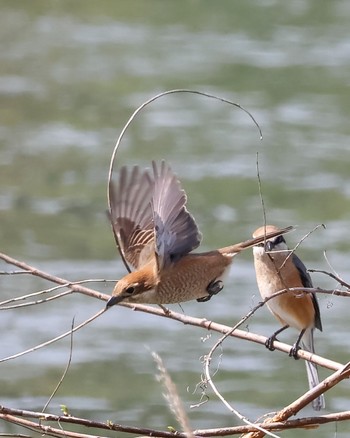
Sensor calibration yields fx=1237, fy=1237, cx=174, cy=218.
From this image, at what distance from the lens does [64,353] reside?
8.41 meters

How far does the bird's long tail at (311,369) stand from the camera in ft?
15.9

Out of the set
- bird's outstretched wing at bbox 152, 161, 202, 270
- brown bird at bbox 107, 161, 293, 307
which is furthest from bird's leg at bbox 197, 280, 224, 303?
bird's outstretched wing at bbox 152, 161, 202, 270

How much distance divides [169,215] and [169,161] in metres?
7.25

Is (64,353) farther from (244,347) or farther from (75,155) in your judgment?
(75,155)

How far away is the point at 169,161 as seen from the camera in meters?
11.2

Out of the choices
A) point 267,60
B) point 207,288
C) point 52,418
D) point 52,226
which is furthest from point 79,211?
point 52,418

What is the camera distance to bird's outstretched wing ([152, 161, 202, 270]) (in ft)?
13.0

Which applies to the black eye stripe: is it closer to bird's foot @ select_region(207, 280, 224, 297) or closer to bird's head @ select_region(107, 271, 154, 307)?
bird's head @ select_region(107, 271, 154, 307)

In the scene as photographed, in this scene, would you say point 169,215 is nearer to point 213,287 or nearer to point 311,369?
point 213,287

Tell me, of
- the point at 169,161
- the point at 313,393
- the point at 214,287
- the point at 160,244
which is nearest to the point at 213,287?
the point at 214,287

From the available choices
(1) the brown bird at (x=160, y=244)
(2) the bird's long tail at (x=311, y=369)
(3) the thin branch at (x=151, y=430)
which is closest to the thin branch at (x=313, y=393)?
(3) the thin branch at (x=151, y=430)

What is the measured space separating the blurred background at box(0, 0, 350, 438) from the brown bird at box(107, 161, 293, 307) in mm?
2280

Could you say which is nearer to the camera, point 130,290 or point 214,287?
point 130,290

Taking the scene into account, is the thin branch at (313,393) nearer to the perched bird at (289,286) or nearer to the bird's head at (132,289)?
the bird's head at (132,289)
